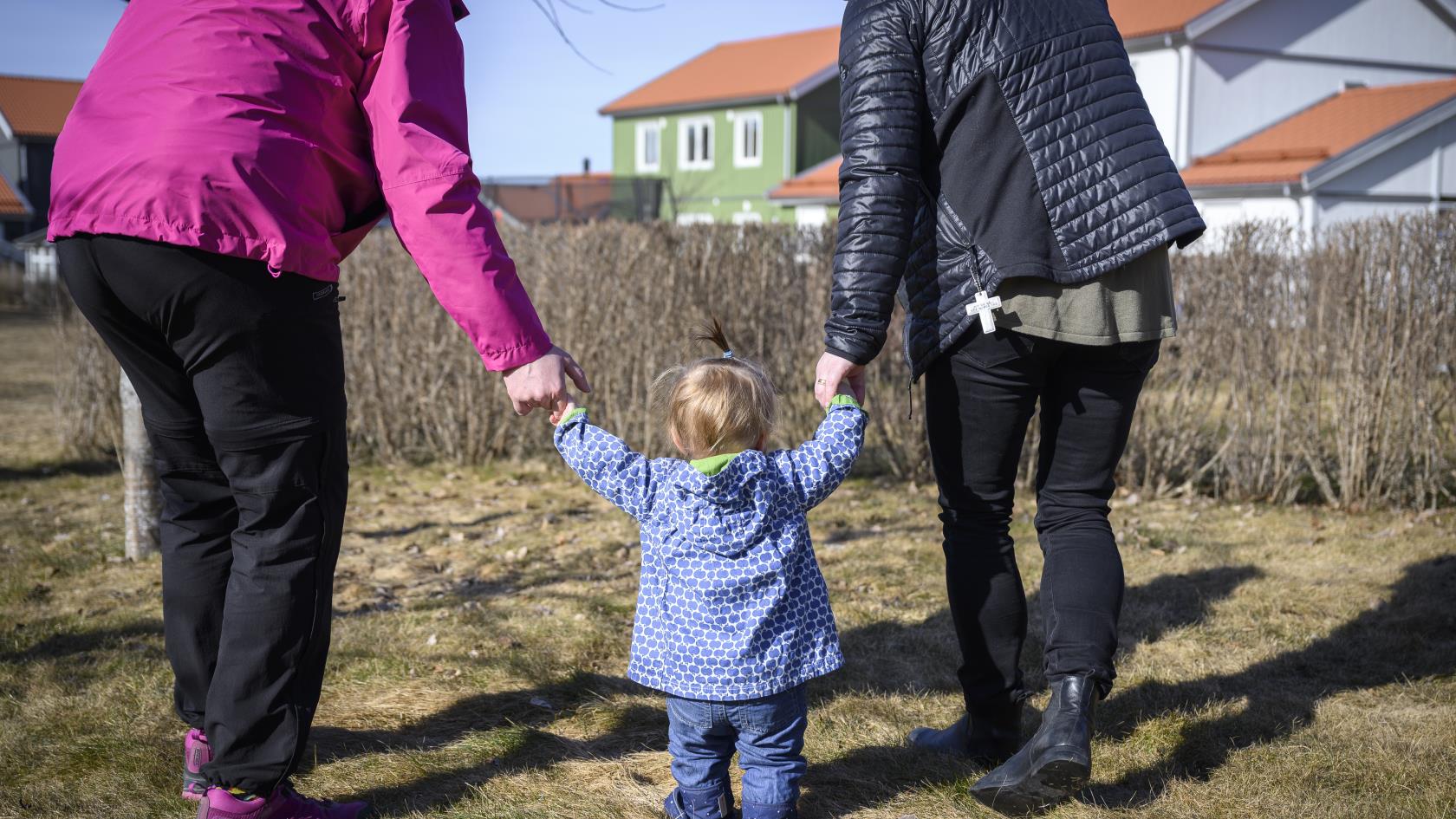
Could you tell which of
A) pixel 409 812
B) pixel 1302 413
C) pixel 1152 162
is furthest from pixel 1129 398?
pixel 1302 413

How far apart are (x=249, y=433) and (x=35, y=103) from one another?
46734mm

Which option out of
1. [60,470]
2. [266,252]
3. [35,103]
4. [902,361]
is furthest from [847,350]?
[35,103]

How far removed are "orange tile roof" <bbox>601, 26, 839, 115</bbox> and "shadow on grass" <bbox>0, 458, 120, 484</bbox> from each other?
75.4ft

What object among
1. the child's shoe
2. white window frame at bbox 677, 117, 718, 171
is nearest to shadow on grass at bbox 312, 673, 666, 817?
the child's shoe

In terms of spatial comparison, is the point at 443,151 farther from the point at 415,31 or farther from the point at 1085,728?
the point at 1085,728

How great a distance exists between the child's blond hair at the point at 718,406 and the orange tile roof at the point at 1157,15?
1821cm

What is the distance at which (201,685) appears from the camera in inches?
92.3

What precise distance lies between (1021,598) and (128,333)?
1.87 meters

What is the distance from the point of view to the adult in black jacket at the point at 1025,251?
2.19m

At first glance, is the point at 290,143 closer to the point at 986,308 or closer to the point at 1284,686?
the point at 986,308

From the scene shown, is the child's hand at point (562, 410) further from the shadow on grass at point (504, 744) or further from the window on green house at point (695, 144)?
the window on green house at point (695, 144)

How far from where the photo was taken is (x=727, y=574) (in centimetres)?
221

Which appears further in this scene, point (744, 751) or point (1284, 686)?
point (1284, 686)

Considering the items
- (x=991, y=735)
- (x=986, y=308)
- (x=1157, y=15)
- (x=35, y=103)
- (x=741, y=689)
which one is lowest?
(x=991, y=735)
